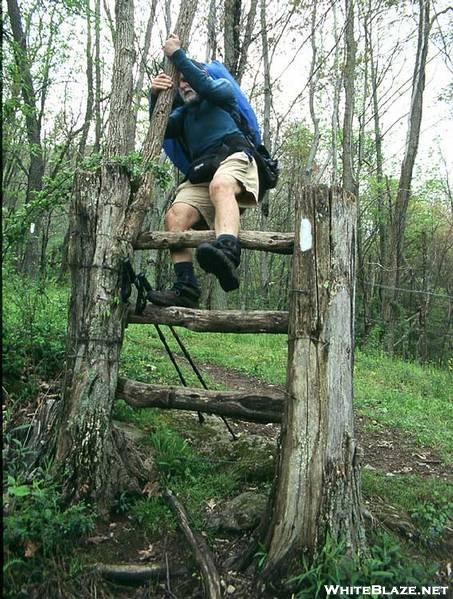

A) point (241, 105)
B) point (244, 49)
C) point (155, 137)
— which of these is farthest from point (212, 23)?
point (155, 137)

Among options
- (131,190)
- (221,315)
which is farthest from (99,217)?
(221,315)

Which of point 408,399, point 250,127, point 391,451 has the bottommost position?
point 408,399

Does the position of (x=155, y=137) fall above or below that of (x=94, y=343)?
above

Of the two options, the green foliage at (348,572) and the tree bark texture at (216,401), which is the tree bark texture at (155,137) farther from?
the green foliage at (348,572)

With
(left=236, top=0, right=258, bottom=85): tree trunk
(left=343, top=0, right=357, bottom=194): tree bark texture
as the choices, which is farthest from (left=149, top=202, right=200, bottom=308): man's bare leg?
(left=343, top=0, right=357, bottom=194): tree bark texture

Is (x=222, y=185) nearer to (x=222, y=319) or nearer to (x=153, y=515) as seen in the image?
(x=222, y=319)

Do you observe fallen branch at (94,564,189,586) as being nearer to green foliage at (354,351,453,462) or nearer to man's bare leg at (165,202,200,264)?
man's bare leg at (165,202,200,264)

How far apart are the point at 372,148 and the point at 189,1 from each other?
17906 millimetres

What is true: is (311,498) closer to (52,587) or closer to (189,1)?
(52,587)

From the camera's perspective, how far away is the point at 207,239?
303 centimetres

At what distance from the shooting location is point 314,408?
8.36 ft

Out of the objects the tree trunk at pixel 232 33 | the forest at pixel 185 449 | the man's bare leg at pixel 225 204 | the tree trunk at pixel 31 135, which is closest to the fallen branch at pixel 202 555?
the forest at pixel 185 449

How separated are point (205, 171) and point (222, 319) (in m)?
1.08

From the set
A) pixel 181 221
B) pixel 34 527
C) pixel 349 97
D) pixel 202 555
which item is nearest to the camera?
pixel 34 527
